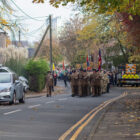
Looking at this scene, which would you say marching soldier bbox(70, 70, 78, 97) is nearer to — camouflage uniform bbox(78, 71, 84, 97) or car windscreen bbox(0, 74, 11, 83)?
camouflage uniform bbox(78, 71, 84, 97)

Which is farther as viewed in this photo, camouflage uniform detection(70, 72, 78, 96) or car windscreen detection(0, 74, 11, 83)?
camouflage uniform detection(70, 72, 78, 96)

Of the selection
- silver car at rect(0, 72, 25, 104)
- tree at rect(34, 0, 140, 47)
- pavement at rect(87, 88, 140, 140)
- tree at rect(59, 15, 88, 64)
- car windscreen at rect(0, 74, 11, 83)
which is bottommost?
pavement at rect(87, 88, 140, 140)

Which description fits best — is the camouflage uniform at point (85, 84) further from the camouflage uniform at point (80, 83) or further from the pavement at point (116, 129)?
the pavement at point (116, 129)

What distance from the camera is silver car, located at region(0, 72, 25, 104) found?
21.4m

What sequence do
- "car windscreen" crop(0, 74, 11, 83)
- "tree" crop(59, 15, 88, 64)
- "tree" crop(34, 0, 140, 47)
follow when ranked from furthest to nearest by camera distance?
"tree" crop(59, 15, 88, 64) → "car windscreen" crop(0, 74, 11, 83) → "tree" crop(34, 0, 140, 47)

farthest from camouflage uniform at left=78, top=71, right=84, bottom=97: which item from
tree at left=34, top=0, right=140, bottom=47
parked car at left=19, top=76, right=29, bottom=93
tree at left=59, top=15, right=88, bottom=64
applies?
tree at left=59, top=15, right=88, bottom=64

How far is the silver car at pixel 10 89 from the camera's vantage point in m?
21.4

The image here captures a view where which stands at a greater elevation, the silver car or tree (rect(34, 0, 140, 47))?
tree (rect(34, 0, 140, 47))

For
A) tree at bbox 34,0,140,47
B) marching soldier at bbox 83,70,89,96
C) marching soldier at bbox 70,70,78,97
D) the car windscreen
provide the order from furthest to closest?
marching soldier at bbox 83,70,89,96
marching soldier at bbox 70,70,78,97
the car windscreen
tree at bbox 34,0,140,47

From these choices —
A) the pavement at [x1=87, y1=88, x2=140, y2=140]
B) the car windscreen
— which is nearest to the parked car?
the car windscreen

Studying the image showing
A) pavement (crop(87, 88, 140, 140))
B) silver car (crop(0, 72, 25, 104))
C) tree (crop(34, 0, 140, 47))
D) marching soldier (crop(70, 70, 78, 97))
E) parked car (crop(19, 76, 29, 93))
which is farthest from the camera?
parked car (crop(19, 76, 29, 93))

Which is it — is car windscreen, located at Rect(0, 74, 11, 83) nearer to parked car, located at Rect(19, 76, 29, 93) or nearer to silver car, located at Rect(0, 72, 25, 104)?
silver car, located at Rect(0, 72, 25, 104)

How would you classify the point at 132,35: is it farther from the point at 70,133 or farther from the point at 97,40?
the point at 97,40

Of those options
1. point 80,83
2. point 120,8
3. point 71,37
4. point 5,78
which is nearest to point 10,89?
point 5,78
